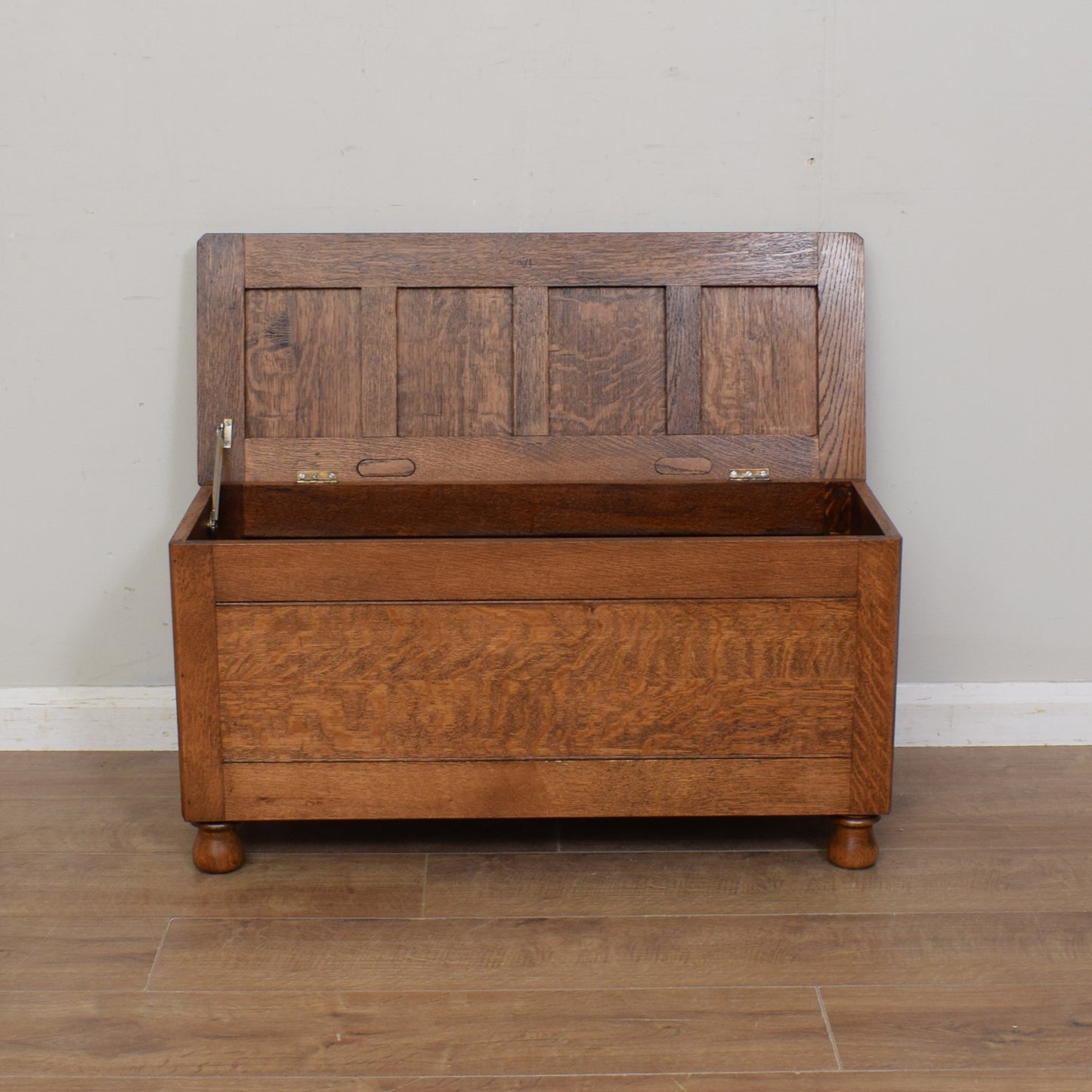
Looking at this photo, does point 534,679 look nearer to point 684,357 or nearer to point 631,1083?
point 631,1083

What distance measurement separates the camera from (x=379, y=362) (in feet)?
7.37

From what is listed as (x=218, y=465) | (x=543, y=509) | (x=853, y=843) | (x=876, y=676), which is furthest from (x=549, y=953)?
(x=218, y=465)

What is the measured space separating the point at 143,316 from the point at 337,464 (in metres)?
0.53

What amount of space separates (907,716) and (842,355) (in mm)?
832

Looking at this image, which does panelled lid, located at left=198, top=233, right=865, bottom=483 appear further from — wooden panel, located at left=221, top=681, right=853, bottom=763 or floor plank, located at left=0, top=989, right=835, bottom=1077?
floor plank, located at left=0, top=989, right=835, bottom=1077

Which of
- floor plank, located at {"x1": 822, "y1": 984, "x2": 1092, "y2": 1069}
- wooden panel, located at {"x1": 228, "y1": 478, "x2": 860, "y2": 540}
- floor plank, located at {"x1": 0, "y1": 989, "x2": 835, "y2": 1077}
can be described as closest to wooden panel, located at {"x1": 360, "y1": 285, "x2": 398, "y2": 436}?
wooden panel, located at {"x1": 228, "y1": 478, "x2": 860, "y2": 540}

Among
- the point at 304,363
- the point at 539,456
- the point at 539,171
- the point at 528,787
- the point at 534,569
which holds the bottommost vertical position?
the point at 528,787

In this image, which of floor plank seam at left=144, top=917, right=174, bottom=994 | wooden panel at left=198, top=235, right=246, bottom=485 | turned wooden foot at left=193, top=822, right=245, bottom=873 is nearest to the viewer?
floor plank seam at left=144, top=917, right=174, bottom=994

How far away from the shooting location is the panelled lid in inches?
88.0

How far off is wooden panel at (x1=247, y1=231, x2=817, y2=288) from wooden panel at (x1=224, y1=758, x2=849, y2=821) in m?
0.95

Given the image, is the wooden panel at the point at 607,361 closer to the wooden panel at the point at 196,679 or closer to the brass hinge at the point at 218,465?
the brass hinge at the point at 218,465

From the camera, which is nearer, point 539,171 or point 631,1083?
point 631,1083

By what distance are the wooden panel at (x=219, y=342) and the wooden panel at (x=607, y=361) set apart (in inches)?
24.4

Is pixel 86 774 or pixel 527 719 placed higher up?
pixel 527 719
